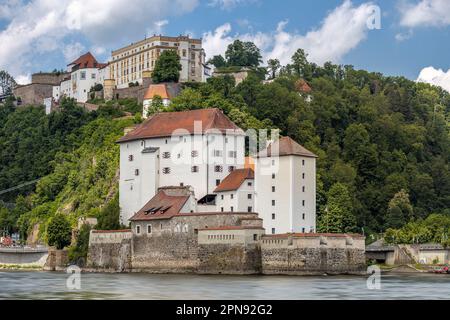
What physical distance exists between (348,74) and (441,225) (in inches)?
2147

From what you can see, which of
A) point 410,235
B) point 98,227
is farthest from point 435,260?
point 98,227

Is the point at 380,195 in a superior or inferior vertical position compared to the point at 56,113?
inferior

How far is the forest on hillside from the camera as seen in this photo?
100625mm

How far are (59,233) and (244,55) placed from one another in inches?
2845

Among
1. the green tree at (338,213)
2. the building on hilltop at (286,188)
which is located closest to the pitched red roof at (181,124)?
the building on hilltop at (286,188)

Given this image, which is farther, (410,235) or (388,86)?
(388,86)

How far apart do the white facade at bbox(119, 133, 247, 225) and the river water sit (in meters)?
12.1

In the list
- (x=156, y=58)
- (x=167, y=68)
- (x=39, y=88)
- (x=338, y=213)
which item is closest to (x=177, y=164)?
(x=338, y=213)

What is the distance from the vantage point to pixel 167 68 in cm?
12300

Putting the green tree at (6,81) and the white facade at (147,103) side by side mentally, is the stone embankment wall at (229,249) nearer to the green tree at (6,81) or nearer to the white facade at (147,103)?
the white facade at (147,103)
